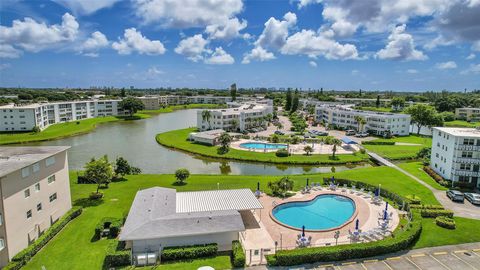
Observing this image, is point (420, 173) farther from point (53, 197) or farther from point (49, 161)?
point (49, 161)

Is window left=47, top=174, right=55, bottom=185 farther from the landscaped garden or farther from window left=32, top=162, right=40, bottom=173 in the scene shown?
the landscaped garden

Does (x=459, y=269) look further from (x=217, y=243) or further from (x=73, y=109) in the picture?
(x=73, y=109)

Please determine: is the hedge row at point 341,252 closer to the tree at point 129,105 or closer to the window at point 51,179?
the window at point 51,179

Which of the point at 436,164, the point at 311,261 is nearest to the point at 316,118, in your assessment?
the point at 436,164

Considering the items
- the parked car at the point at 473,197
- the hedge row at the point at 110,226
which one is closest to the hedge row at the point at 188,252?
the hedge row at the point at 110,226

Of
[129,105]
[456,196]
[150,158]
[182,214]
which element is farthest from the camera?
[129,105]

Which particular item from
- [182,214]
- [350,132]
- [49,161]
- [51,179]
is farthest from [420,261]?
[350,132]

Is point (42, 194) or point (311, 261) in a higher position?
point (42, 194)
